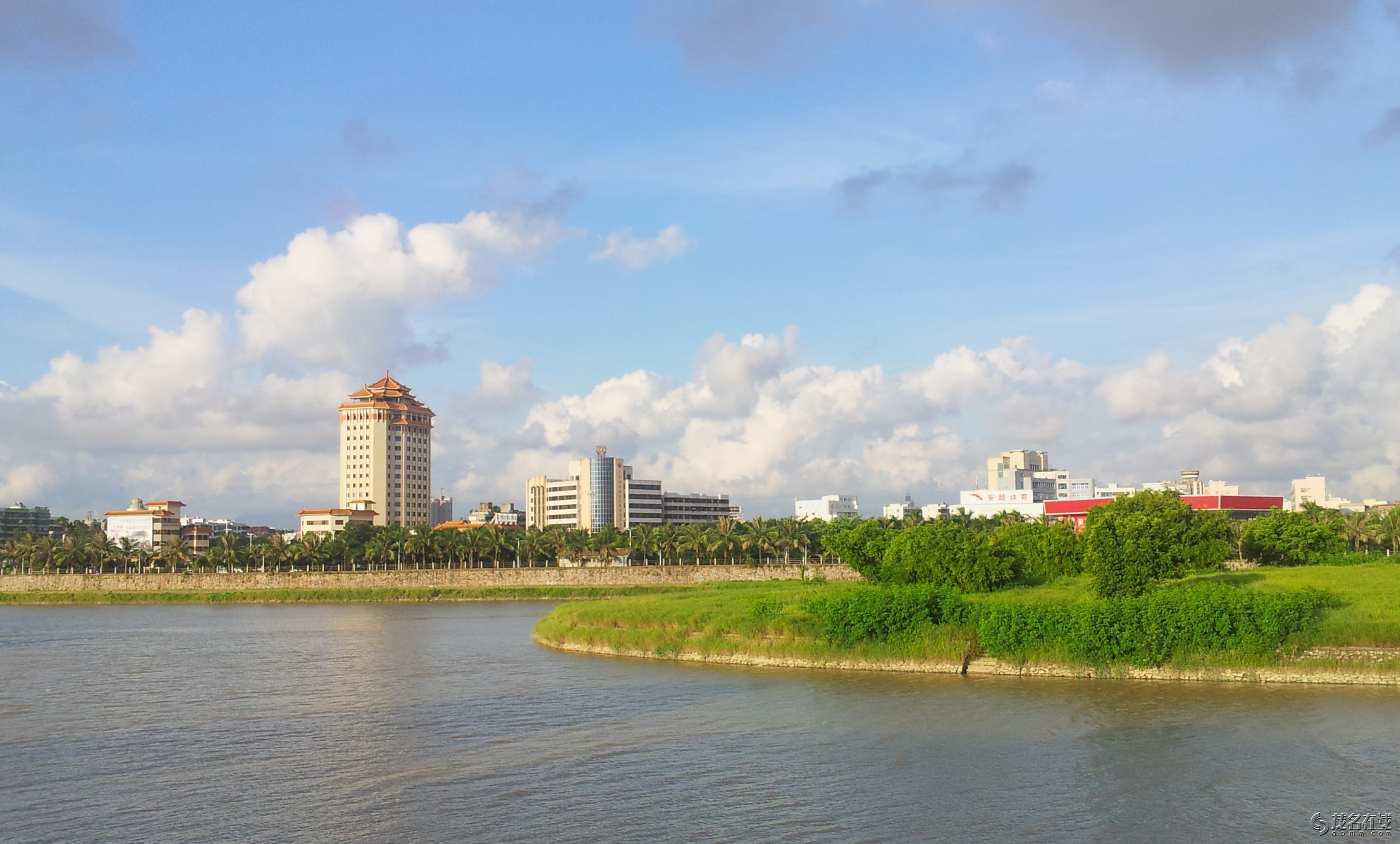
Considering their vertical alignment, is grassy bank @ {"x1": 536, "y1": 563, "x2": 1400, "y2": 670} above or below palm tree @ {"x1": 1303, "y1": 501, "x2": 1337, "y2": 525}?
below

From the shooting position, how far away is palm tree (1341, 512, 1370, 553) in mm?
164125

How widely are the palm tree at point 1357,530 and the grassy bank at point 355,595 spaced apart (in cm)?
9882

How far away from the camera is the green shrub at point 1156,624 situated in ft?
183

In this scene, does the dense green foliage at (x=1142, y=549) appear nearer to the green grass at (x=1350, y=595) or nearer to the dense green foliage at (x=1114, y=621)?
the dense green foliage at (x=1114, y=621)

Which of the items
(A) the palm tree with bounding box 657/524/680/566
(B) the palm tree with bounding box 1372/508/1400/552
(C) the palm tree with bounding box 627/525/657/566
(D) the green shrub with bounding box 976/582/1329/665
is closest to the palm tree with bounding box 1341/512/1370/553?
(B) the palm tree with bounding box 1372/508/1400/552

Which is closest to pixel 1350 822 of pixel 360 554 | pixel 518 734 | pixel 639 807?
pixel 639 807

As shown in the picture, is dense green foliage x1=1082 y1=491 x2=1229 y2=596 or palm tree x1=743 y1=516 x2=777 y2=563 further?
palm tree x1=743 y1=516 x2=777 y2=563

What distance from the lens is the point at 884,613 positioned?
6359 cm

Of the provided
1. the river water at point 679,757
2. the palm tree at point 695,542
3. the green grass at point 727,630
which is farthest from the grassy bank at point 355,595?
the river water at point 679,757

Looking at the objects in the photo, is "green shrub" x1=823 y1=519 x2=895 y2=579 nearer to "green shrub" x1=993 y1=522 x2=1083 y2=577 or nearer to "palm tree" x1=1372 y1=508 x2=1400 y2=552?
"green shrub" x1=993 y1=522 x2=1083 y2=577

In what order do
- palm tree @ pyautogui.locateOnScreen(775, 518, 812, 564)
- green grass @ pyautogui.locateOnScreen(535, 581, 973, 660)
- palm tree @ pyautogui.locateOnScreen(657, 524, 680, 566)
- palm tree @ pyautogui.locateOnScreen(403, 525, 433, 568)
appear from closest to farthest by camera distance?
green grass @ pyautogui.locateOnScreen(535, 581, 973, 660) < palm tree @ pyautogui.locateOnScreen(403, 525, 433, 568) < palm tree @ pyautogui.locateOnScreen(657, 524, 680, 566) < palm tree @ pyautogui.locateOnScreen(775, 518, 812, 564)

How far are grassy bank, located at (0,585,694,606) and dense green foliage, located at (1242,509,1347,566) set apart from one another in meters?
74.2

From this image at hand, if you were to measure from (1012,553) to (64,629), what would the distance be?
94515mm

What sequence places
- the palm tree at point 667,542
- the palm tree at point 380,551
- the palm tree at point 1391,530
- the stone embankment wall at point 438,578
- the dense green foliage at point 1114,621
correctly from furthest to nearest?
the palm tree at point 380,551
the palm tree at point 667,542
the stone embankment wall at point 438,578
the palm tree at point 1391,530
the dense green foliage at point 1114,621
